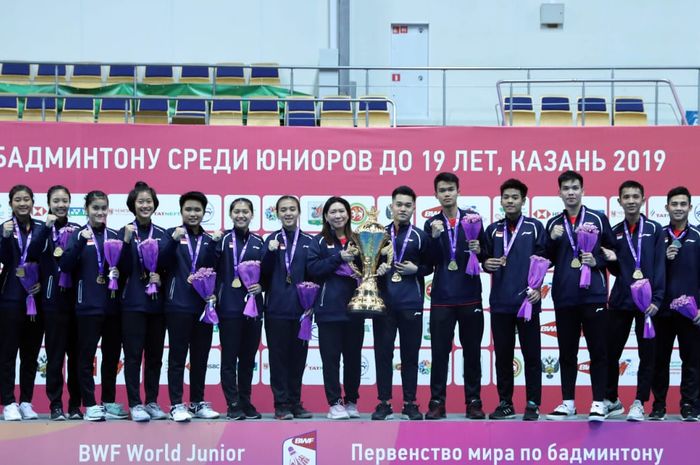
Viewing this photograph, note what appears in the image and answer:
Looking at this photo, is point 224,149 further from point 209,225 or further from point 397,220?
point 397,220

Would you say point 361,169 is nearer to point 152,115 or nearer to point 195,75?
point 152,115

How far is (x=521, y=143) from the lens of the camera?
863 centimetres

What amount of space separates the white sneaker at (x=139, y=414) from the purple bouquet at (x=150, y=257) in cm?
78

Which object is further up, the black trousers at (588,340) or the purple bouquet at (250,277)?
the purple bouquet at (250,277)

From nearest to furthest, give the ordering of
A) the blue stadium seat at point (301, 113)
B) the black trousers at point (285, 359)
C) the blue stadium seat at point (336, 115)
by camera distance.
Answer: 1. the black trousers at point (285, 359)
2. the blue stadium seat at point (301, 113)
3. the blue stadium seat at point (336, 115)

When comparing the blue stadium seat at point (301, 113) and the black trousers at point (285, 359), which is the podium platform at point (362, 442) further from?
the blue stadium seat at point (301, 113)

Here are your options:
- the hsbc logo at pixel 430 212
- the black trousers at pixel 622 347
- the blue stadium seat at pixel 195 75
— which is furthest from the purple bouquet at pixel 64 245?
the blue stadium seat at pixel 195 75

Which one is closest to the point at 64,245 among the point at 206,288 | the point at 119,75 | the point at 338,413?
the point at 206,288

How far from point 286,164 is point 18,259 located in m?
2.73

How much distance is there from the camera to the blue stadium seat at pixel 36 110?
11641mm

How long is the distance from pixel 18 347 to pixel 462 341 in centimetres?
320

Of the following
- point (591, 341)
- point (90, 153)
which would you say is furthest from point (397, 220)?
point (90, 153)

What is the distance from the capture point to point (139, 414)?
21.1 feet

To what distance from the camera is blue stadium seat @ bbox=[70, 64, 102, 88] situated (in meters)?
13.2
